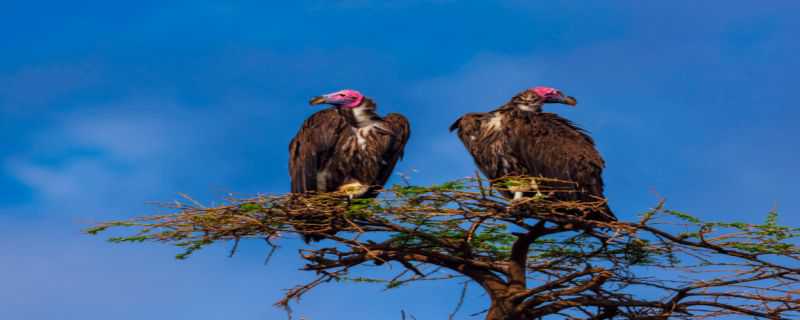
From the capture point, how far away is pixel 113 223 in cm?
930

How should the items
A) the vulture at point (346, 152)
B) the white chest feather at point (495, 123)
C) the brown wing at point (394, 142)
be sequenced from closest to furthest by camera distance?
the white chest feather at point (495, 123), the vulture at point (346, 152), the brown wing at point (394, 142)

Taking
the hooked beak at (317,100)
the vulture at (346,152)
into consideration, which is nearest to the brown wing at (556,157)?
the vulture at (346,152)

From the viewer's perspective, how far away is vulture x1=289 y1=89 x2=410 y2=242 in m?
10.2

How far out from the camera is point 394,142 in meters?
10.3

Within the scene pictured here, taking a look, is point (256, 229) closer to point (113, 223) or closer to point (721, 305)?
point (113, 223)

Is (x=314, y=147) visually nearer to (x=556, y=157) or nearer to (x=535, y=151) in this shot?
(x=535, y=151)

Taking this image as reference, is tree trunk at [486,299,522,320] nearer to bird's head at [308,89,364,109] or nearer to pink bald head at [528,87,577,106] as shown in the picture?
pink bald head at [528,87,577,106]

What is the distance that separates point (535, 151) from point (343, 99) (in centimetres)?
232

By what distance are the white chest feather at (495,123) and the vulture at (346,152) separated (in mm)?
972

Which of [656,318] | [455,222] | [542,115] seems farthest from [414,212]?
[656,318]

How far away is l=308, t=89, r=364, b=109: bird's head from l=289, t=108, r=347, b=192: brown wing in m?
0.31

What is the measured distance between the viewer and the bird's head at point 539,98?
10.4m

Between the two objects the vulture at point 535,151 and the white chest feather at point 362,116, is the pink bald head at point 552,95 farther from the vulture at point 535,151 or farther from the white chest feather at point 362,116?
the white chest feather at point 362,116

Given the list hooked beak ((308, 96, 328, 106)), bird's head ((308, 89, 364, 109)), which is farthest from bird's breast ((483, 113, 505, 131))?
hooked beak ((308, 96, 328, 106))
